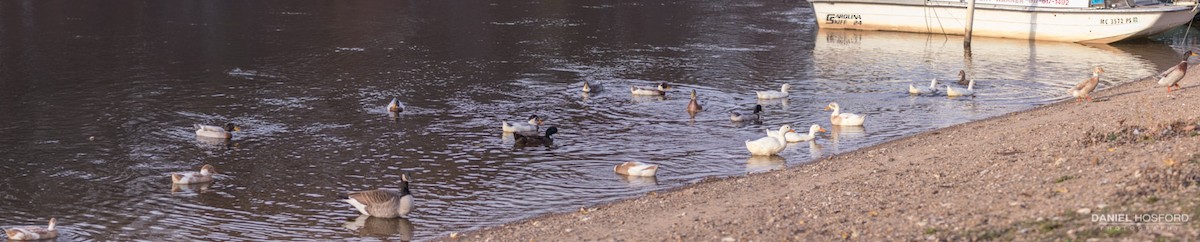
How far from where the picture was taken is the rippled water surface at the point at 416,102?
17922mm

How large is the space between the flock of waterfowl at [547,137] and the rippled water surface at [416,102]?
0.21m

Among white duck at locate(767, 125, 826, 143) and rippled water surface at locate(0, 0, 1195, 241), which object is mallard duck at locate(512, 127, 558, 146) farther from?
white duck at locate(767, 125, 826, 143)

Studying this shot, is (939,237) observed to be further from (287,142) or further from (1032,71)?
(1032,71)

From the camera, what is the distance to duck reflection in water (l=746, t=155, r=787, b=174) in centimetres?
2002

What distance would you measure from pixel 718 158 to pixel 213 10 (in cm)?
3573

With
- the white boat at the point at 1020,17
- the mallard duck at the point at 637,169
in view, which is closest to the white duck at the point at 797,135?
the mallard duck at the point at 637,169

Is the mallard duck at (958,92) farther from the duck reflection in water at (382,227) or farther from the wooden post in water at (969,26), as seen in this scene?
the duck reflection in water at (382,227)

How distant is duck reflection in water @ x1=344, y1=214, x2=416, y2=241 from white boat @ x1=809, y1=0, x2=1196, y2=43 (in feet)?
102

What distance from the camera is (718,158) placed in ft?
69.9

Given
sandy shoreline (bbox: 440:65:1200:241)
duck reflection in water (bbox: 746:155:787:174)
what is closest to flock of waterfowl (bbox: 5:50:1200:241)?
duck reflection in water (bbox: 746:155:787:174)

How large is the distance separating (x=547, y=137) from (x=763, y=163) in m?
4.17

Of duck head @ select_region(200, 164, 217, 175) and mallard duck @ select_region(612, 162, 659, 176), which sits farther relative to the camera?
mallard duck @ select_region(612, 162, 659, 176)

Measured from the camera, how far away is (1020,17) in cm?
4288

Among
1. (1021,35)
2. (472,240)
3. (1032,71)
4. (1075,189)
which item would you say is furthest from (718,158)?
(1021,35)
